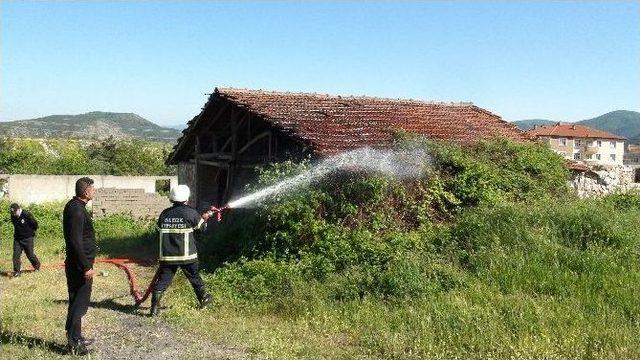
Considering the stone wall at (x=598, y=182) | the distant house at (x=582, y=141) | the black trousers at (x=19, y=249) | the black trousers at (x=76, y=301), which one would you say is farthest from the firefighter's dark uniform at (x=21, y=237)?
the distant house at (x=582, y=141)

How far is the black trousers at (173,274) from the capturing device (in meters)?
7.68

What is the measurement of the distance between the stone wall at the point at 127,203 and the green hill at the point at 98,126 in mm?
120233

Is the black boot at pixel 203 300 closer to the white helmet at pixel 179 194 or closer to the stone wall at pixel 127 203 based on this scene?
the white helmet at pixel 179 194

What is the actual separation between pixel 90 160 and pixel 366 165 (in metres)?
38.8

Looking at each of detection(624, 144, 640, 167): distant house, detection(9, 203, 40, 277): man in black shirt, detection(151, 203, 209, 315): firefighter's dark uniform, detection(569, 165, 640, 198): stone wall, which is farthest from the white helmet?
detection(624, 144, 640, 167): distant house

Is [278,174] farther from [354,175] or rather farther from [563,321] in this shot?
[563,321]

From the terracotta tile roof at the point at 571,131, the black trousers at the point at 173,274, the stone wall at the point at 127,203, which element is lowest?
the stone wall at the point at 127,203

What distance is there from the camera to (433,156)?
38.4 ft

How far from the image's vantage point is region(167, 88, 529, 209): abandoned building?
39.3ft

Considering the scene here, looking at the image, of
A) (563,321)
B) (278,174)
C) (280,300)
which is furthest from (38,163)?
(563,321)

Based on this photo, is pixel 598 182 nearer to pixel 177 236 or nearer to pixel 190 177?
pixel 177 236

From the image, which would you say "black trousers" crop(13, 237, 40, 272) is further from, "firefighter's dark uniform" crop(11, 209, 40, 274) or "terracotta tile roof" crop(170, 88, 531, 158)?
"terracotta tile roof" crop(170, 88, 531, 158)

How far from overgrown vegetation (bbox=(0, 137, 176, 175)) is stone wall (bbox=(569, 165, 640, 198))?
31535 mm

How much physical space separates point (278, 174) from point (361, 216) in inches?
71.5
